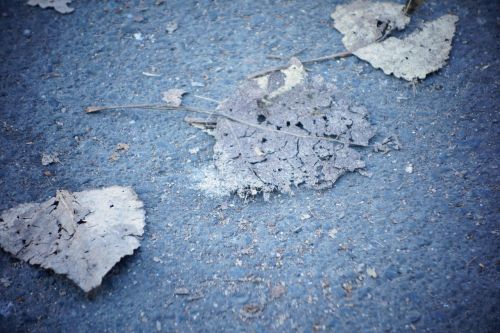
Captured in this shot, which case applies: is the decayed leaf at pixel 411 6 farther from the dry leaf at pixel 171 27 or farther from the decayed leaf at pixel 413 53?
the dry leaf at pixel 171 27

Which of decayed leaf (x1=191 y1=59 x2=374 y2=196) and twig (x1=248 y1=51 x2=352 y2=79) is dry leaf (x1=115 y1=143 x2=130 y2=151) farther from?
twig (x1=248 y1=51 x2=352 y2=79)

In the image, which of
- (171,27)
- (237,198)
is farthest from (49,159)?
(171,27)

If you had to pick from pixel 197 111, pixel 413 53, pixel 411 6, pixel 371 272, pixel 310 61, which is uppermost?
pixel 411 6

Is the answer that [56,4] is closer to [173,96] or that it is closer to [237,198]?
[173,96]

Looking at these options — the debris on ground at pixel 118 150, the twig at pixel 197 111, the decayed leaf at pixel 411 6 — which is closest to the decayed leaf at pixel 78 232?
the debris on ground at pixel 118 150

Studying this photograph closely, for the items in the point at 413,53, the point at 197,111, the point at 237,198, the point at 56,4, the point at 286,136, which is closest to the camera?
the point at 237,198

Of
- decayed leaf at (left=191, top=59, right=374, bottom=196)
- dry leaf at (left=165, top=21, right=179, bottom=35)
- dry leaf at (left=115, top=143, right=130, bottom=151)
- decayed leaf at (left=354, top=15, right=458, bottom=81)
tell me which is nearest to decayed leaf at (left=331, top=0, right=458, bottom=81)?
decayed leaf at (left=354, top=15, right=458, bottom=81)
